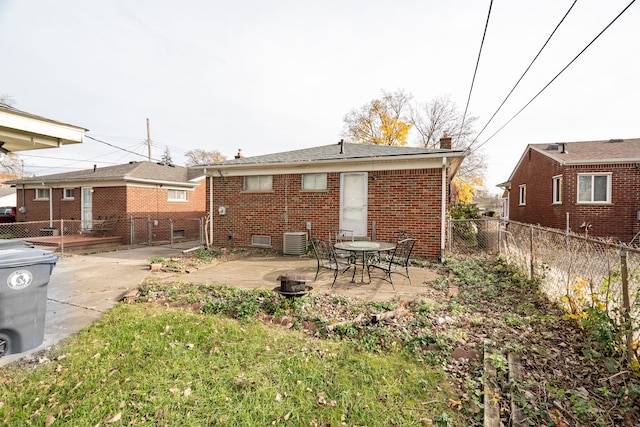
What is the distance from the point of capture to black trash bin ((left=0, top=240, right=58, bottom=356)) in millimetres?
3193

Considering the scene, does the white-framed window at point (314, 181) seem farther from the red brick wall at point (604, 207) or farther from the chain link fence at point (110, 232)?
the red brick wall at point (604, 207)

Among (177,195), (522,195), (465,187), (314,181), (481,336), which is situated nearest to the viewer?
(481,336)

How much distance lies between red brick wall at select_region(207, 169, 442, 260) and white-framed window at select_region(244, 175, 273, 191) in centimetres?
21

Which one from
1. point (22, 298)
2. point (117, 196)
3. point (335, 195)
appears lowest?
point (22, 298)

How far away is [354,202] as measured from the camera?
951 cm

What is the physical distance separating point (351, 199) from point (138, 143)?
2486 centimetres

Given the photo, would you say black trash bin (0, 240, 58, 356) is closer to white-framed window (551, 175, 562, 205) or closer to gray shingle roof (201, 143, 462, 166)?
gray shingle roof (201, 143, 462, 166)

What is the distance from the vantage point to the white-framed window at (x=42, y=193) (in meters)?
17.1

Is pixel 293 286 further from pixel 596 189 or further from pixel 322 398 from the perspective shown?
pixel 596 189

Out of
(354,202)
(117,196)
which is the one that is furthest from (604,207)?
(117,196)

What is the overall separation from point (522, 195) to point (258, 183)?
21203 mm

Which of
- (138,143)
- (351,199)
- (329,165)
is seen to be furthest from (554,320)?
(138,143)

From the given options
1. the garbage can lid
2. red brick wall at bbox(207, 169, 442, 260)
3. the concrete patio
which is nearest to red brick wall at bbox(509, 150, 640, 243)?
red brick wall at bbox(207, 169, 442, 260)

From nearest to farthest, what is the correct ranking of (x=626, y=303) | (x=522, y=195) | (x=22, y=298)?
(x=626, y=303)
(x=22, y=298)
(x=522, y=195)
